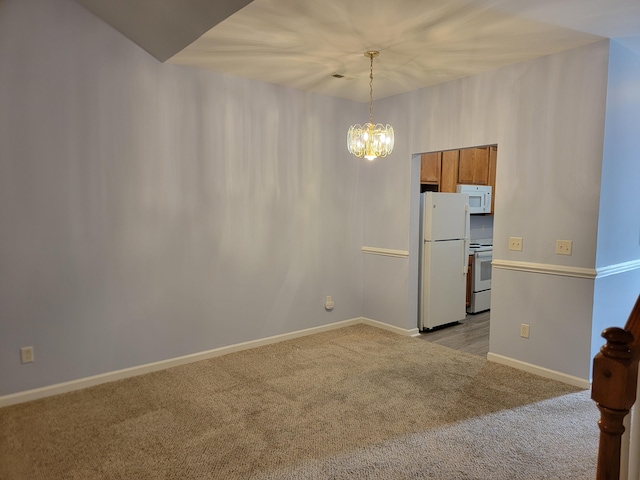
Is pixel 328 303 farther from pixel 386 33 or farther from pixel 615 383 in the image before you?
pixel 615 383

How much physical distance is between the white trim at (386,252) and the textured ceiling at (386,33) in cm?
177

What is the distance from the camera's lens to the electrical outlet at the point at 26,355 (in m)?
2.95

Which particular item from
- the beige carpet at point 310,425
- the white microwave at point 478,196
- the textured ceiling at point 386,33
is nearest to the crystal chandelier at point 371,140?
the textured ceiling at point 386,33

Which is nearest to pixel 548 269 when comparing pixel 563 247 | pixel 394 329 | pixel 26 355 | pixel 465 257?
pixel 563 247

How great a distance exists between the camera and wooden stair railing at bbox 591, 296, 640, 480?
3.40 feet

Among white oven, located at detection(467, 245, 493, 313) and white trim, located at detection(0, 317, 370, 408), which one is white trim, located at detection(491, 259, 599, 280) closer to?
white oven, located at detection(467, 245, 493, 313)

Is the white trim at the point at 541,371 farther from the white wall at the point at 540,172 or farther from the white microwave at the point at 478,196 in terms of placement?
the white microwave at the point at 478,196

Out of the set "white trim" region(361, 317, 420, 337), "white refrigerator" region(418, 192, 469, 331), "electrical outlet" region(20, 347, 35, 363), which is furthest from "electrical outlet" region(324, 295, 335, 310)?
"electrical outlet" region(20, 347, 35, 363)

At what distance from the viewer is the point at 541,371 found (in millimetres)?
3398

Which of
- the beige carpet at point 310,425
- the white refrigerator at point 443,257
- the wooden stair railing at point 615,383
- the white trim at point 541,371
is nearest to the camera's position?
the wooden stair railing at point 615,383

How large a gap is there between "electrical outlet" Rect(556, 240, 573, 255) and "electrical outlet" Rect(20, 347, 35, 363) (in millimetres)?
3963

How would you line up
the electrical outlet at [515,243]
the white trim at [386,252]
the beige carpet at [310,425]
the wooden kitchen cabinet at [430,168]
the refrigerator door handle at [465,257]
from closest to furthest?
the beige carpet at [310,425] < the electrical outlet at [515,243] < the white trim at [386,252] < the refrigerator door handle at [465,257] < the wooden kitchen cabinet at [430,168]

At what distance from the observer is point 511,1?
7.57 ft

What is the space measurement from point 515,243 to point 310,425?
2.23 meters
